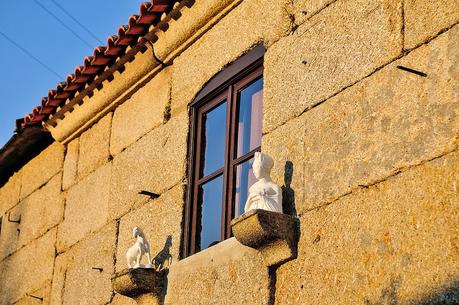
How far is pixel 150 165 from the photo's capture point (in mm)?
6473

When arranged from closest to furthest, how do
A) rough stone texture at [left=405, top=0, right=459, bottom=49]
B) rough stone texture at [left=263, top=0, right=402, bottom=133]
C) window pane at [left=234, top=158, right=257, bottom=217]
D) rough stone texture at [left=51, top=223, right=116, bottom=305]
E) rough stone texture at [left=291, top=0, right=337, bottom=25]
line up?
rough stone texture at [left=405, top=0, right=459, bottom=49]
rough stone texture at [left=263, top=0, right=402, bottom=133]
rough stone texture at [left=291, top=0, right=337, bottom=25]
window pane at [left=234, top=158, right=257, bottom=217]
rough stone texture at [left=51, top=223, right=116, bottom=305]

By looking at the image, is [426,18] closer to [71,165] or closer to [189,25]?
[189,25]

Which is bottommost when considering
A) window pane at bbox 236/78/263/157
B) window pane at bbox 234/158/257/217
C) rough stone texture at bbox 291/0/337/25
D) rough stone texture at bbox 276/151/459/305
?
rough stone texture at bbox 276/151/459/305

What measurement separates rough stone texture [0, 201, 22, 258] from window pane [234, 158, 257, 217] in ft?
12.0

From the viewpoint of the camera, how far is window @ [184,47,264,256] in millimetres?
5566

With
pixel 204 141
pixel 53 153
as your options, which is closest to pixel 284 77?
pixel 204 141

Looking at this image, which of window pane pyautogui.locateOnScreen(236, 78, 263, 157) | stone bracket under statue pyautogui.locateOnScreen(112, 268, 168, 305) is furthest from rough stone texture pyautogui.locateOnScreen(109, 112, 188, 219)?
stone bracket under statue pyautogui.locateOnScreen(112, 268, 168, 305)

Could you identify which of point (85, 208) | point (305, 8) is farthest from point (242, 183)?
point (85, 208)

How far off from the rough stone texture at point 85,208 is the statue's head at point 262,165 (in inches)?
89.7

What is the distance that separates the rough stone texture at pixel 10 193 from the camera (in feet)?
29.4

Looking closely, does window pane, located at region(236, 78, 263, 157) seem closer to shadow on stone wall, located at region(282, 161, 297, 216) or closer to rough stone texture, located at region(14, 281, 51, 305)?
shadow on stone wall, located at region(282, 161, 297, 216)

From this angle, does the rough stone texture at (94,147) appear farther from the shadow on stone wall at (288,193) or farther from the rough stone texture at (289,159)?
the shadow on stone wall at (288,193)

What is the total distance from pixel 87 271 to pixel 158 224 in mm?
1082

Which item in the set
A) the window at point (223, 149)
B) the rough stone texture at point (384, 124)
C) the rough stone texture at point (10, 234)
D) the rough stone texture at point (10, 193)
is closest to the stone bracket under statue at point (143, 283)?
the window at point (223, 149)
